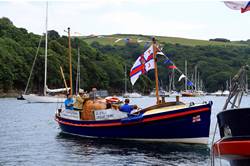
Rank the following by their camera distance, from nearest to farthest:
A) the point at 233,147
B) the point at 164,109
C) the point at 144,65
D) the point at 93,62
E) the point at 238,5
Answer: the point at 238,5 → the point at 233,147 → the point at 164,109 → the point at 144,65 → the point at 93,62

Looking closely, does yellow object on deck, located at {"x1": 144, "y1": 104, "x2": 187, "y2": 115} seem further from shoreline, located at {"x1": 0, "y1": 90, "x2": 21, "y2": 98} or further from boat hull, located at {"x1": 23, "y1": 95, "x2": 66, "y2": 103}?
shoreline, located at {"x1": 0, "y1": 90, "x2": 21, "y2": 98}

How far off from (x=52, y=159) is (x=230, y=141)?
10.8m

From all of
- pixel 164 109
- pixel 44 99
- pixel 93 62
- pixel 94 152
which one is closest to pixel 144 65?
pixel 164 109

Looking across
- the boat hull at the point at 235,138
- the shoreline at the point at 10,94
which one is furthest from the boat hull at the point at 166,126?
the shoreline at the point at 10,94

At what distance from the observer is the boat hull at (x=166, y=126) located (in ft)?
72.8

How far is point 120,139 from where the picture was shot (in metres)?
24.9

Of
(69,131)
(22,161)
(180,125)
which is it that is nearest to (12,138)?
(69,131)

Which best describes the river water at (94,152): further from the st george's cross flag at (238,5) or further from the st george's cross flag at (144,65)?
the st george's cross flag at (238,5)

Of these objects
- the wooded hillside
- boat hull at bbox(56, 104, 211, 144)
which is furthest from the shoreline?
boat hull at bbox(56, 104, 211, 144)

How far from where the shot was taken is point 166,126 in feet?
74.9

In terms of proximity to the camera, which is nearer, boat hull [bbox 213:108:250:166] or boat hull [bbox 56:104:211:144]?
boat hull [bbox 213:108:250:166]

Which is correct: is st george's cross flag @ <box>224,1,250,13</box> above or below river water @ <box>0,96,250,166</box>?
above

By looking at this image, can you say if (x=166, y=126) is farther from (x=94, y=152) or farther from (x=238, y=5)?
(x=238, y=5)

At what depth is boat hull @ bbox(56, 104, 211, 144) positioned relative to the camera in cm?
2219
